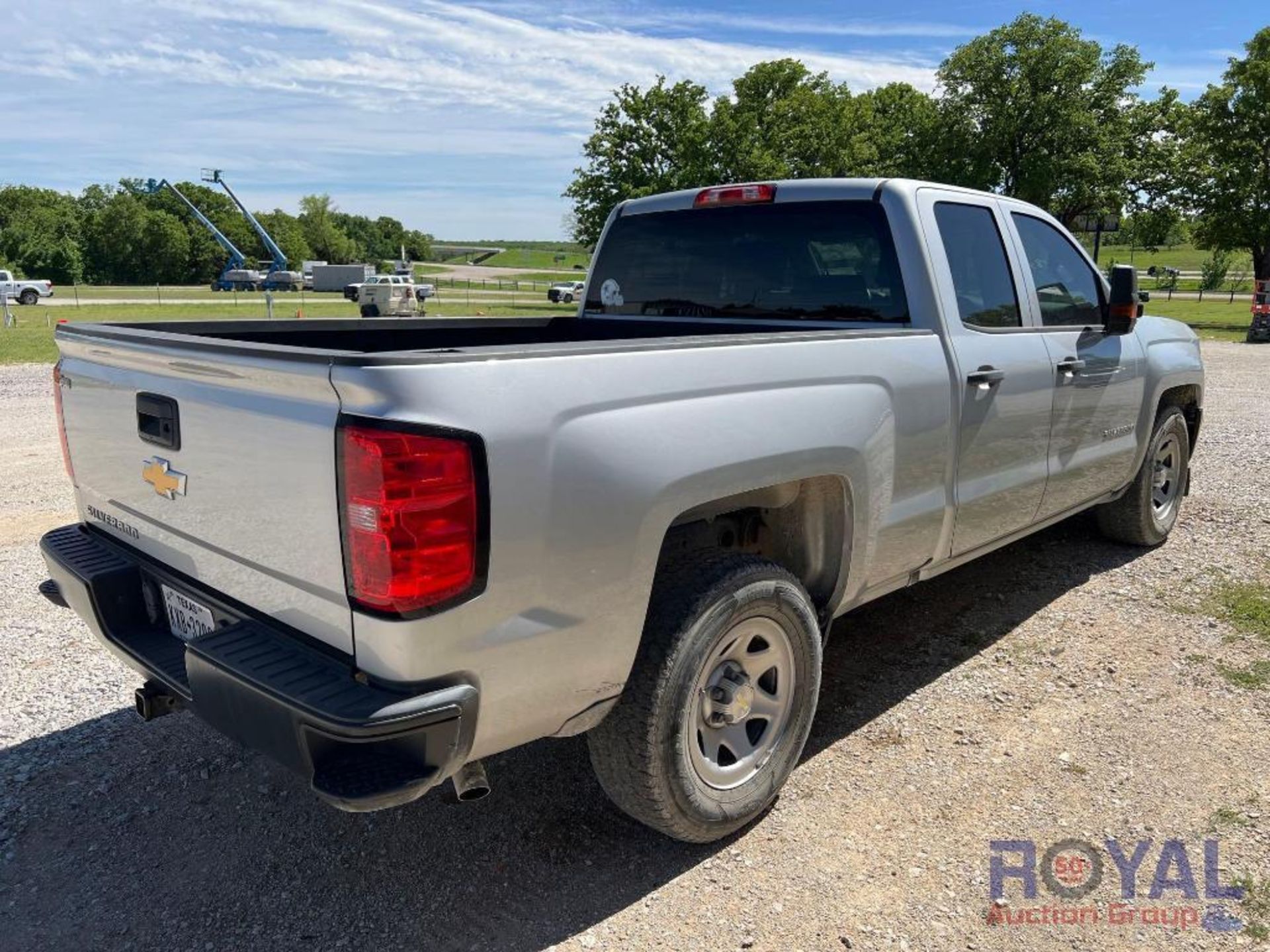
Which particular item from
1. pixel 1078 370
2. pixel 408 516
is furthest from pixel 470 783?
pixel 1078 370

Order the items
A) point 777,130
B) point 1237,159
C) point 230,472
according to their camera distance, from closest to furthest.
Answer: point 230,472 < point 1237,159 < point 777,130

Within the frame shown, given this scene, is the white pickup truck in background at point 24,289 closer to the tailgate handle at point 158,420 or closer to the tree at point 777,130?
the tree at point 777,130

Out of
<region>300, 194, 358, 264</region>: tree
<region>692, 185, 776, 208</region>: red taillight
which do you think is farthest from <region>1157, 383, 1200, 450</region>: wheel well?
<region>300, 194, 358, 264</region>: tree

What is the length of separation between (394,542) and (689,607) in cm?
90

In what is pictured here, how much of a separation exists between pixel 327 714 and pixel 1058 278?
3877 mm

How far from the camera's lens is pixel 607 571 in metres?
2.32

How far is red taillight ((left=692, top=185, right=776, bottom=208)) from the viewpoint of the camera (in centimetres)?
390

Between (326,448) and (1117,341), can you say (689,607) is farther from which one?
(1117,341)

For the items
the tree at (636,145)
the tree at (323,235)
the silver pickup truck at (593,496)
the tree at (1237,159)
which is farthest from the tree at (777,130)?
the tree at (323,235)

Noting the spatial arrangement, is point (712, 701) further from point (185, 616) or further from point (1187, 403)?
point (1187, 403)

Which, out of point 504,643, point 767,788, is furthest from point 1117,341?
point 504,643

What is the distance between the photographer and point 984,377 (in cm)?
356

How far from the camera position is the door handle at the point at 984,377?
3.51 meters

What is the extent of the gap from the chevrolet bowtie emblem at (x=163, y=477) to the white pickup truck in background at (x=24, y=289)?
4318 cm
